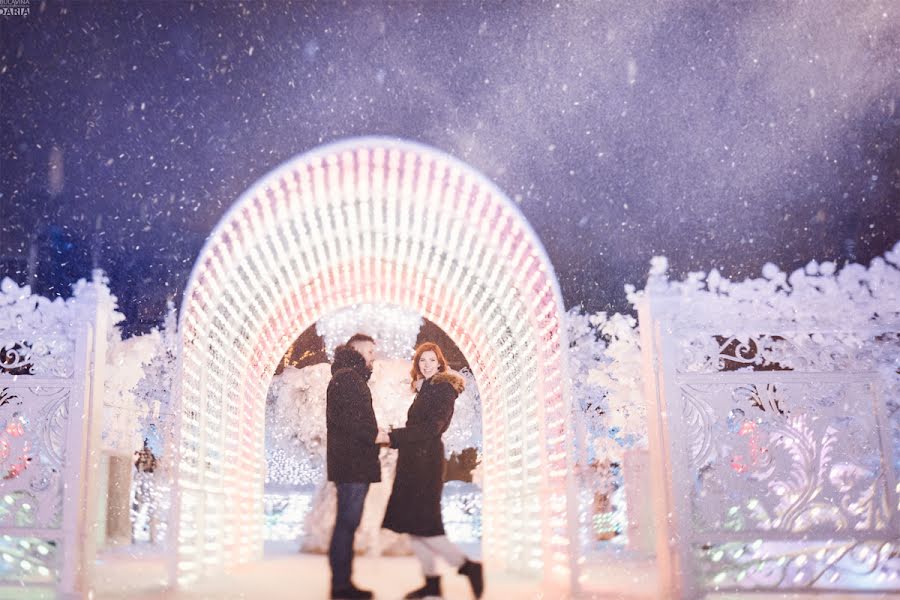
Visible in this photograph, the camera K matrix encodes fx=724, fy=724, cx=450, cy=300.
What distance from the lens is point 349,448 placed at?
4379mm

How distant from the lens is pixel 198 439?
5.10 metres

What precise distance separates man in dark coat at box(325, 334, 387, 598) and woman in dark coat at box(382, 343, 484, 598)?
170mm

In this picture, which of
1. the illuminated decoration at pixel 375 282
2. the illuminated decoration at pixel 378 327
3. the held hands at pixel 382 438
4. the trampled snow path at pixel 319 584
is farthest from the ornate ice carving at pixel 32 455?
the illuminated decoration at pixel 378 327

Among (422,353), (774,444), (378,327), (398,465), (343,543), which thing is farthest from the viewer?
(378,327)

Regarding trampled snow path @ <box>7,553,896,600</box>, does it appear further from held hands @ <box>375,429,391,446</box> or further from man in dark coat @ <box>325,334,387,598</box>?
held hands @ <box>375,429,391,446</box>

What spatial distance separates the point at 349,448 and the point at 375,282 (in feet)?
9.20

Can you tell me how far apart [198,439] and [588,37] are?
417 cm

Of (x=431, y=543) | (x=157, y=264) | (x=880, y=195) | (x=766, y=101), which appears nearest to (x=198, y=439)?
(x=431, y=543)

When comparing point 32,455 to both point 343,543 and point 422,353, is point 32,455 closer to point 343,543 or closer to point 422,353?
point 343,543

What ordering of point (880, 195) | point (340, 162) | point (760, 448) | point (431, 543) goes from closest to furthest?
point (760, 448) < point (431, 543) < point (340, 162) < point (880, 195)

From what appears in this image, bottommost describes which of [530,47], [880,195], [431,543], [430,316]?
[431,543]

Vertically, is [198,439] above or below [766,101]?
below

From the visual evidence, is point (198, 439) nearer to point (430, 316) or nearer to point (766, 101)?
point (430, 316)

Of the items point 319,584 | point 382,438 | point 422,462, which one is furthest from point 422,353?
point 319,584
